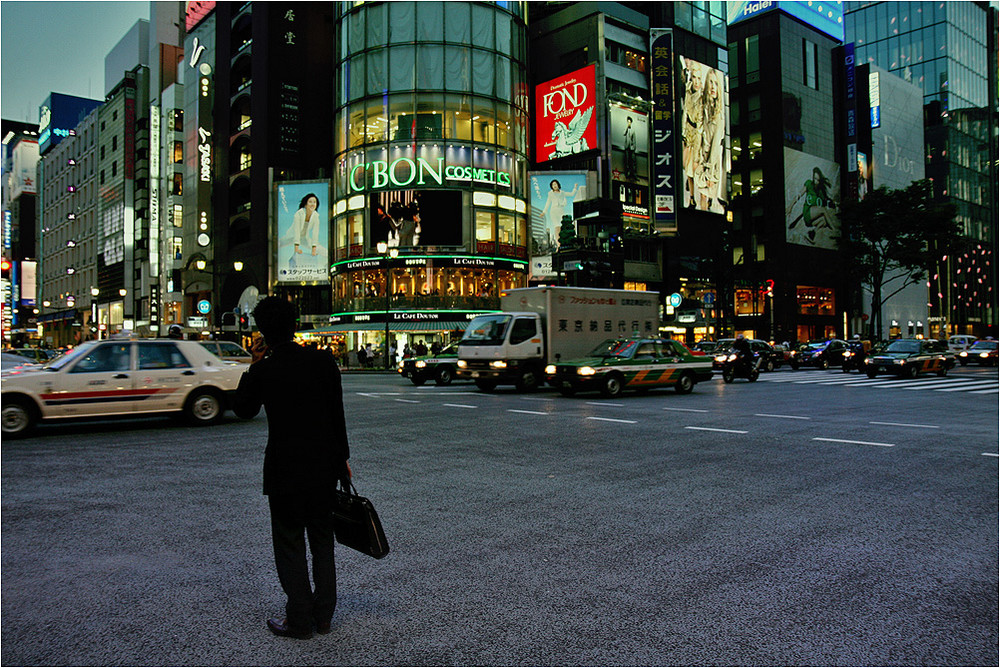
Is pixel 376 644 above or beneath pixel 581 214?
beneath

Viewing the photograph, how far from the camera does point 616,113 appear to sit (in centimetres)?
5938

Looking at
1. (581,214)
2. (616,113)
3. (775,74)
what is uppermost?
(775,74)

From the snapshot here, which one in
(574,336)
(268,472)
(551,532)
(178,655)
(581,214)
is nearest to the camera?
(178,655)

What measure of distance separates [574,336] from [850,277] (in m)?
47.2

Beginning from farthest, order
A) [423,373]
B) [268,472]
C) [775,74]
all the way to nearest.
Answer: [775,74] → [423,373] → [268,472]

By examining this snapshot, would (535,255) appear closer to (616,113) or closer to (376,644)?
(616,113)

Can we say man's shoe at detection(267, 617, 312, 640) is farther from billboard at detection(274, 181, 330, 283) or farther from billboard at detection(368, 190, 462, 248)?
billboard at detection(274, 181, 330, 283)

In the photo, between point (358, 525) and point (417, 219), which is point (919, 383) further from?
point (417, 219)

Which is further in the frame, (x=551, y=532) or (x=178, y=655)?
(x=551, y=532)

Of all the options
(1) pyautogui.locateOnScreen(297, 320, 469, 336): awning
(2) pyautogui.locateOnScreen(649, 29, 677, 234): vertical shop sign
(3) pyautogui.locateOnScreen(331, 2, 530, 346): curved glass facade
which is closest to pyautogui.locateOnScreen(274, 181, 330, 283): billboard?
(3) pyautogui.locateOnScreen(331, 2, 530, 346): curved glass facade

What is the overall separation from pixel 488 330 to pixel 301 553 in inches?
707

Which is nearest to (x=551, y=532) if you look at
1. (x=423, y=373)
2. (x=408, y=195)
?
(x=423, y=373)

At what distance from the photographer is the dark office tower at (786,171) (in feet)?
241

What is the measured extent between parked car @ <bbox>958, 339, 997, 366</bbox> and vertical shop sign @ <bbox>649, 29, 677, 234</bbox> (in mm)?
26836
